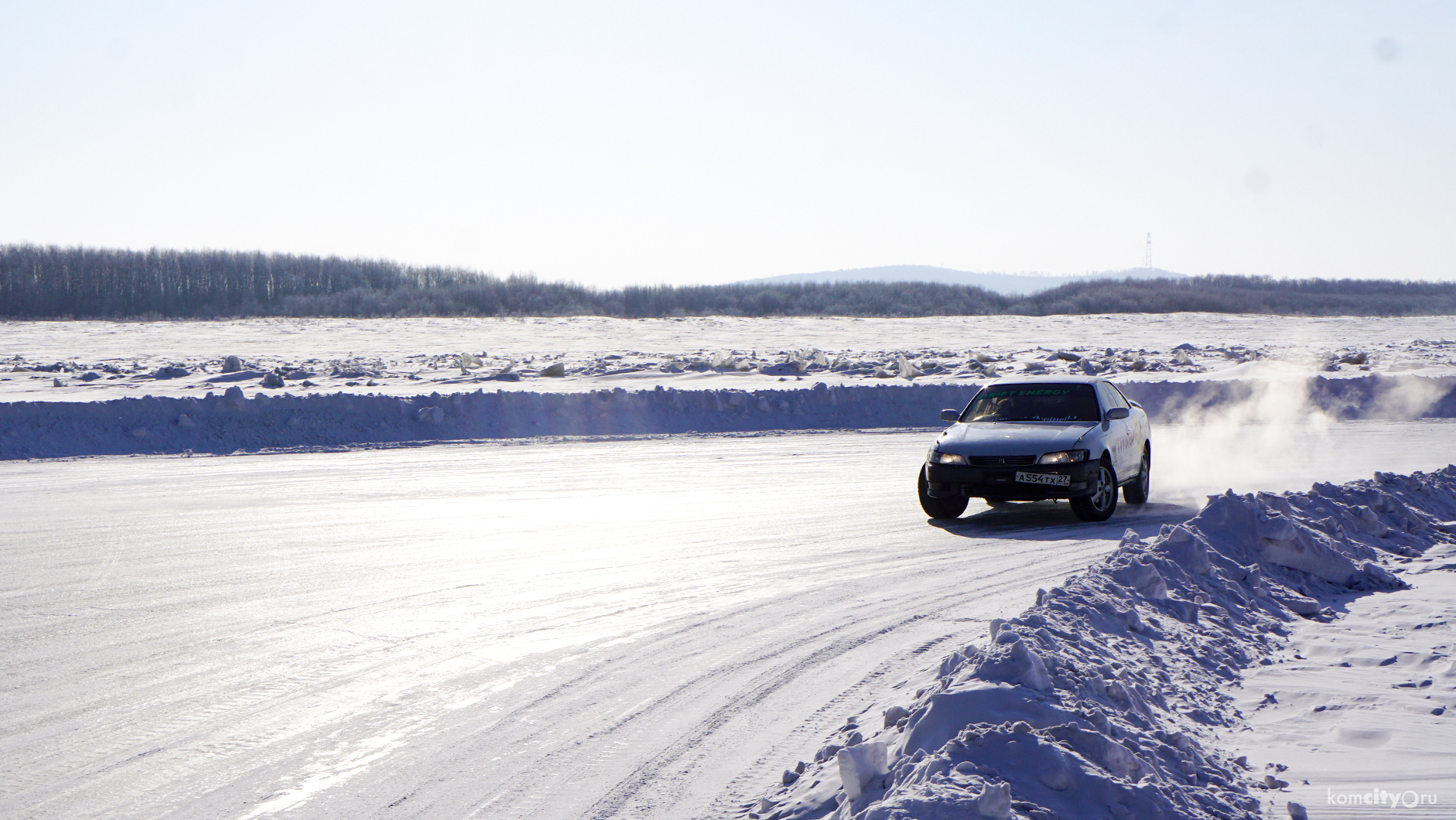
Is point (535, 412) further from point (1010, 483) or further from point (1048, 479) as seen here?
point (1048, 479)

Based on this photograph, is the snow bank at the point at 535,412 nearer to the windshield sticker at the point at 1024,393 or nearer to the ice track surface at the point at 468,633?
the ice track surface at the point at 468,633

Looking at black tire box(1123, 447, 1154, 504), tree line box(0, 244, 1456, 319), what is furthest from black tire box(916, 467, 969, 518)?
tree line box(0, 244, 1456, 319)

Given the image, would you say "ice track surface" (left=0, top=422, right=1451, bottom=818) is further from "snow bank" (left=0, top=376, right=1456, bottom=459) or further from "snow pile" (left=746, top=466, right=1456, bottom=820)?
"snow bank" (left=0, top=376, right=1456, bottom=459)

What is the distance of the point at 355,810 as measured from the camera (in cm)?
403

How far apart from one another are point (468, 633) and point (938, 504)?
584cm

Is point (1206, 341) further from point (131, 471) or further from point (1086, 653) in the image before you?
point (1086, 653)

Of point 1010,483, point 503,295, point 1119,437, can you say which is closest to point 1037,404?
point 1119,437

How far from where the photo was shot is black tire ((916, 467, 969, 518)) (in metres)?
11.1

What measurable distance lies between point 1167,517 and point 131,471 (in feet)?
44.6

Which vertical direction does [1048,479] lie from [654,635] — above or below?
above

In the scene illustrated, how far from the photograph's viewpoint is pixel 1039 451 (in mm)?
10680
